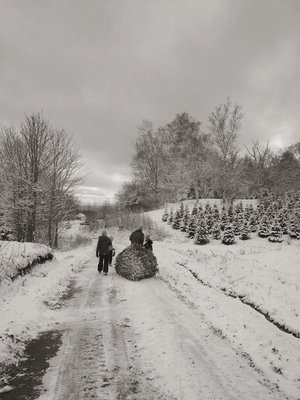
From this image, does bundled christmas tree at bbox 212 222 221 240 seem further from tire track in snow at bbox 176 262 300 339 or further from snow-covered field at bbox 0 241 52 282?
snow-covered field at bbox 0 241 52 282

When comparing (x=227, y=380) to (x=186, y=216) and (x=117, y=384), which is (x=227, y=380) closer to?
(x=117, y=384)

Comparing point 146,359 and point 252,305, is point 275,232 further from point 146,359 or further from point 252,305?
point 146,359

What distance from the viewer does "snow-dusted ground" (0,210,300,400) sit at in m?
4.19

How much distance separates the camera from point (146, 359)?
16.1 feet

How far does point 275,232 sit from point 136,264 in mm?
15834

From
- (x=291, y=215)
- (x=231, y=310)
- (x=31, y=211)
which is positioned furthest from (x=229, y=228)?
Result: (x=231, y=310)

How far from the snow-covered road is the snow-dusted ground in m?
0.02

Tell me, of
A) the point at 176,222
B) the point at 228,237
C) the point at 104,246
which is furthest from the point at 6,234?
the point at 228,237

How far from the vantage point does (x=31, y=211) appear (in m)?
21.0

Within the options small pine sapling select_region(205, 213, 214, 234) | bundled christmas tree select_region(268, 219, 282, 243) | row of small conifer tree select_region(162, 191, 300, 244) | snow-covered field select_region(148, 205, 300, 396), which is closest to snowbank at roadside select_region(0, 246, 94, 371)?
snow-covered field select_region(148, 205, 300, 396)

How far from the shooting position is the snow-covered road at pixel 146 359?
4.02 metres

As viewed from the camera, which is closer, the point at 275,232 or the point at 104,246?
the point at 104,246

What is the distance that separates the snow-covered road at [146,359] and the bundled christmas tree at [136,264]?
3.45 metres

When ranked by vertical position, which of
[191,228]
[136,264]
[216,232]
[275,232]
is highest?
[191,228]
